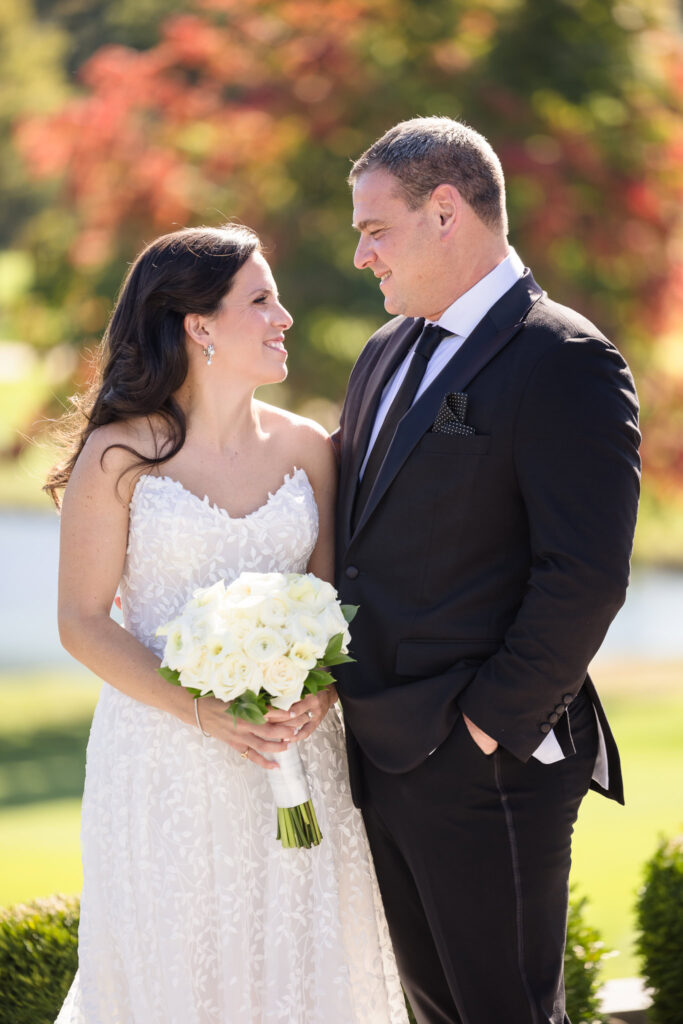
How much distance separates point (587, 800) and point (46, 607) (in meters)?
Result: 16.7

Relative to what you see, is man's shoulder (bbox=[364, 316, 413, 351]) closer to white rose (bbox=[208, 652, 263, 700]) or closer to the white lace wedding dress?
the white lace wedding dress

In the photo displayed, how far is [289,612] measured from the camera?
3055 millimetres

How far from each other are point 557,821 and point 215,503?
4.19 feet

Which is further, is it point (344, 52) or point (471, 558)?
point (344, 52)

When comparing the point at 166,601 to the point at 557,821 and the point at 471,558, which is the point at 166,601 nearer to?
the point at 471,558

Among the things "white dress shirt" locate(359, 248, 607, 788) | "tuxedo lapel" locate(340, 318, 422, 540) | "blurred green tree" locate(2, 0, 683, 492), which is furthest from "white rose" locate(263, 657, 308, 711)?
"blurred green tree" locate(2, 0, 683, 492)

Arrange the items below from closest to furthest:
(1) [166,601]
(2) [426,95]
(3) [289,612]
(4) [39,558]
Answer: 1. (3) [289,612]
2. (1) [166,601]
3. (2) [426,95]
4. (4) [39,558]

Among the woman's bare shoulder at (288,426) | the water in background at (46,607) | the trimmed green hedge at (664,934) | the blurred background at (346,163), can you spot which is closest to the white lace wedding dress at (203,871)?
the woman's bare shoulder at (288,426)

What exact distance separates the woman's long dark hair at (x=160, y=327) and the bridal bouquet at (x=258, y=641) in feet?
2.01

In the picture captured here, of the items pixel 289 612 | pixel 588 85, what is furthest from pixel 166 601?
pixel 588 85

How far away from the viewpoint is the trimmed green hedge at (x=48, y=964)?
13.0 ft

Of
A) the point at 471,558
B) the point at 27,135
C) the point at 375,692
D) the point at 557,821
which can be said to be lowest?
the point at 557,821

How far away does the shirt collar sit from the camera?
3395 millimetres

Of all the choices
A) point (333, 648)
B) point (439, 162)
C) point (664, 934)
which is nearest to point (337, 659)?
point (333, 648)
